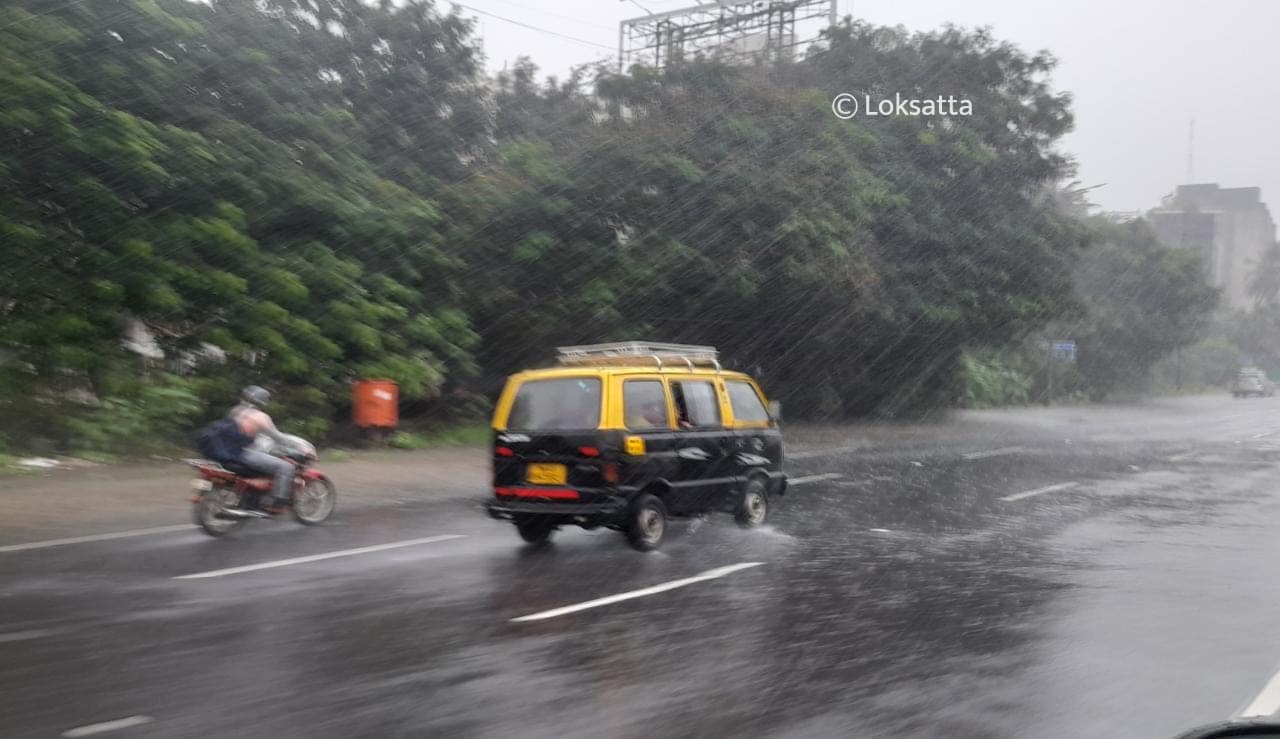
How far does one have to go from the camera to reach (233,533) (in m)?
11.6

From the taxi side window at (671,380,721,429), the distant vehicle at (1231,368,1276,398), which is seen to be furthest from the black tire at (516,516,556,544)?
the distant vehicle at (1231,368,1276,398)

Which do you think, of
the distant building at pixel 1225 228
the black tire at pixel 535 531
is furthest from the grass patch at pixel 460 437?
the distant building at pixel 1225 228

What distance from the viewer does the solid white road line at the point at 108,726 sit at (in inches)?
205

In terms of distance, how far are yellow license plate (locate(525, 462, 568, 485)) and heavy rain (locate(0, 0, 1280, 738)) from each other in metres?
0.03

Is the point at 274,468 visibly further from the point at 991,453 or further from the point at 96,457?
the point at 991,453

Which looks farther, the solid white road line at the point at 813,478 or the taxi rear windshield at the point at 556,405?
the solid white road line at the point at 813,478

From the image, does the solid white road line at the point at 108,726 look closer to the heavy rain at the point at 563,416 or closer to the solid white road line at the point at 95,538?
the heavy rain at the point at 563,416

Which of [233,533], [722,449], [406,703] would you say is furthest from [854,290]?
[406,703]

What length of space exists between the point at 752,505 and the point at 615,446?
2518 mm

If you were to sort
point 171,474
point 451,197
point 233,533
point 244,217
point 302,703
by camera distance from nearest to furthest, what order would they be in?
point 302,703
point 233,533
point 171,474
point 244,217
point 451,197

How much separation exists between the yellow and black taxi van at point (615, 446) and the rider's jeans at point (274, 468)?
7.35 ft

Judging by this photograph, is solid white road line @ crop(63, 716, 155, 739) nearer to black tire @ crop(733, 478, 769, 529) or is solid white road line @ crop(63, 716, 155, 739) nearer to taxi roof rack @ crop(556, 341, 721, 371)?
taxi roof rack @ crop(556, 341, 721, 371)

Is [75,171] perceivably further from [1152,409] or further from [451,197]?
[1152,409]

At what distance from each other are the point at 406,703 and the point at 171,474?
1098cm
